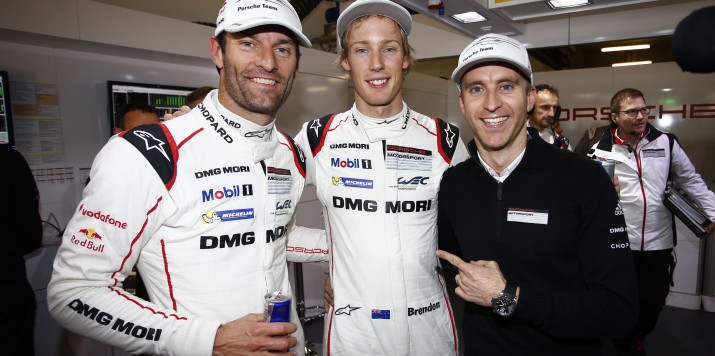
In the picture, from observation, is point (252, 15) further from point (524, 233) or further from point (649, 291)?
point (649, 291)

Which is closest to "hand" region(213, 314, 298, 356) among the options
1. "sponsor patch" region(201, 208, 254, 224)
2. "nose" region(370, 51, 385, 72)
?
"sponsor patch" region(201, 208, 254, 224)

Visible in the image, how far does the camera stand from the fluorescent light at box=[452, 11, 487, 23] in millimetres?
4262

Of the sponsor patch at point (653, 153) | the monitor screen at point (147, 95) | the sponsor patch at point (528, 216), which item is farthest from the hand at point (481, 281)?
the monitor screen at point (147, 95)

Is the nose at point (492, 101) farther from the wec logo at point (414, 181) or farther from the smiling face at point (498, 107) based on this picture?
the wec logo at point (414, 181)

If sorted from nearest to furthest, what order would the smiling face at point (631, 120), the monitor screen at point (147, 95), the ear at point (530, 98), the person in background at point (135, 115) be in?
the ear at point (530, 98)
the person in background at point (135, 115)
the smiling face at point (631, 120)
the monitor screen at point (147, 95)

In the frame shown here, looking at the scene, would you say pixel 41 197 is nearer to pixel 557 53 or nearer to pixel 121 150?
pixel 121 150

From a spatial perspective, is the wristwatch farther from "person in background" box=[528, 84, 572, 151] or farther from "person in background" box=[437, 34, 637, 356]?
"person in background" box=[528, 84, 572, 151]

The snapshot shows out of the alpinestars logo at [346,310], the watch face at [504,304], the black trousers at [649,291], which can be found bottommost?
the black trousers at [649,291]

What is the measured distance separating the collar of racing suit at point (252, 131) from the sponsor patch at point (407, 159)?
47 centimetres

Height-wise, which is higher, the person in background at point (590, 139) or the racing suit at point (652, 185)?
the person in background at point (590, 139)

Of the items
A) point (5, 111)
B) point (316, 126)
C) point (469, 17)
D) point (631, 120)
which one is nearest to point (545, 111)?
point (631, 120)

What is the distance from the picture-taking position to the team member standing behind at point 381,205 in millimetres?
1586

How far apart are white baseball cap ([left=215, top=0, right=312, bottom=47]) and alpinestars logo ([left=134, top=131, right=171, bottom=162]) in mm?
401

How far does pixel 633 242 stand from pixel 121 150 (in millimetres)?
3447
